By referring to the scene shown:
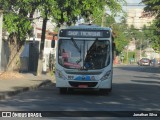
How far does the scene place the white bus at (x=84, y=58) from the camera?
82.5 ft

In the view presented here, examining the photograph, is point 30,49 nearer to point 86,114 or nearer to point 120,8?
point 120,8

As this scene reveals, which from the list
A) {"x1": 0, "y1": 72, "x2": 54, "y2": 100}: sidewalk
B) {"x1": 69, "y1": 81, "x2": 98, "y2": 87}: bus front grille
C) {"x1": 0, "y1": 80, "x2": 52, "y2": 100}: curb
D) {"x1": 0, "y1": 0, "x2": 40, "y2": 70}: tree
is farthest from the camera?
{"x1": 0, "y1": 0, "x2": 40, "y2": 70}: tree

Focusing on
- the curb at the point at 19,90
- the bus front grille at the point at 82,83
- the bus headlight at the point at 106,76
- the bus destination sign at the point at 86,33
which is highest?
the bus destination sign at the point at 86,33

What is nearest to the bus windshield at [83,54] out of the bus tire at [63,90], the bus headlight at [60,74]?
the bus headlight at [60,74]

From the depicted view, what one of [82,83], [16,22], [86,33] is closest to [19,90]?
[82,83]

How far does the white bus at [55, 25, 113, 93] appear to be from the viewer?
25.1 meters

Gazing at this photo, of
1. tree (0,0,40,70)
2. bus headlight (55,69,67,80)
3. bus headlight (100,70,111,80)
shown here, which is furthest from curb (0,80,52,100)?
bus headlight (100,70,111,80)

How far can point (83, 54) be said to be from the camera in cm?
2545

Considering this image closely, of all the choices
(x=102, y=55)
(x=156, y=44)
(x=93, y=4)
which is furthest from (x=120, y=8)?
(x=156, y=44)

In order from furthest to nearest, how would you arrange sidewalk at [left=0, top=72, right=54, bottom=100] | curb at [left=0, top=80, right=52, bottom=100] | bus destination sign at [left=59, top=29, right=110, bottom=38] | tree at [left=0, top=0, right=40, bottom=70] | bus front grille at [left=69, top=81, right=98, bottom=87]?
tree at [left=0, top=0, right=40, bottom=70], bus destination sign at [left=59, top=29, right=110, bottom=38], bus front grille at [left=69, top=81, right=98, bottom=87], sidewalk at [left=0, top=72, right=54, bottom=100], curb at [left=0, top=80, right=52, bottom=100]

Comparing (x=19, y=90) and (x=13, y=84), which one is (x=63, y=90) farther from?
(x=13, y=84)

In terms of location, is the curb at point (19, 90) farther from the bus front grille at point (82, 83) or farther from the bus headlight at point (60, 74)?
the bus front grille at point (82, 83)

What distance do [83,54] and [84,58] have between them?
0.20m

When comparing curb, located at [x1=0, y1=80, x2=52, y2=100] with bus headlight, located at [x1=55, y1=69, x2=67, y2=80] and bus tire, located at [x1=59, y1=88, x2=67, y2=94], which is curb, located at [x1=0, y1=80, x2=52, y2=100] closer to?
bus tire, located at [x1=59, y1=88, x2=67, y2=94]
